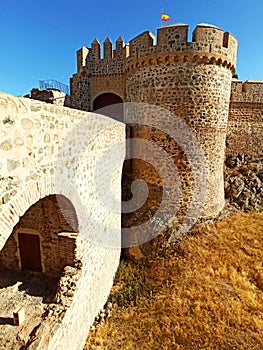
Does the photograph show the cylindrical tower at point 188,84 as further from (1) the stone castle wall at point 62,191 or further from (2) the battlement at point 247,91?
(2) the battlement at point 247,91

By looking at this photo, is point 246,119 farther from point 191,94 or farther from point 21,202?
point 21,202

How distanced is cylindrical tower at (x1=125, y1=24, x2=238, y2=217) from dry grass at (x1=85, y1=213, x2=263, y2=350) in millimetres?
1734

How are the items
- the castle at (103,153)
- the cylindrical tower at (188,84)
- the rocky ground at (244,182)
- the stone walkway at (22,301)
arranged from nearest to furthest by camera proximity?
the castle at (103,153), the stone walkway at (22,301), the cylindrical tower at (188,84), the rocky ground at (244,182)

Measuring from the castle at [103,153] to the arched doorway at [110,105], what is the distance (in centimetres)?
6

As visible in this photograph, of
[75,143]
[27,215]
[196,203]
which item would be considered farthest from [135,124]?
[27,215]

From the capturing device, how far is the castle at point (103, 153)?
11.2 ft

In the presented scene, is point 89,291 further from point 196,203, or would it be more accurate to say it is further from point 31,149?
point 196,203

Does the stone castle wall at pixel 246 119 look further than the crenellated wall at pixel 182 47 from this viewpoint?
Yes

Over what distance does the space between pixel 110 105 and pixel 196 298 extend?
33.0 feet

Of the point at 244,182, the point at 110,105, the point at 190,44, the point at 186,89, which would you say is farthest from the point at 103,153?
the point at 244,182

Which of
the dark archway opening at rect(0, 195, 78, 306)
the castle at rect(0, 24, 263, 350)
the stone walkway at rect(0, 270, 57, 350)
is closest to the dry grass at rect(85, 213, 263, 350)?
the castle at rect(0, 24, 263, 350)

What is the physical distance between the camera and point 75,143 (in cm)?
440

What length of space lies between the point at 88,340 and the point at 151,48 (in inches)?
377

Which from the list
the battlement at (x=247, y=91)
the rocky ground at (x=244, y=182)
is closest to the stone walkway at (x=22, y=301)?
the rocky ground at (x=244, y=182)
